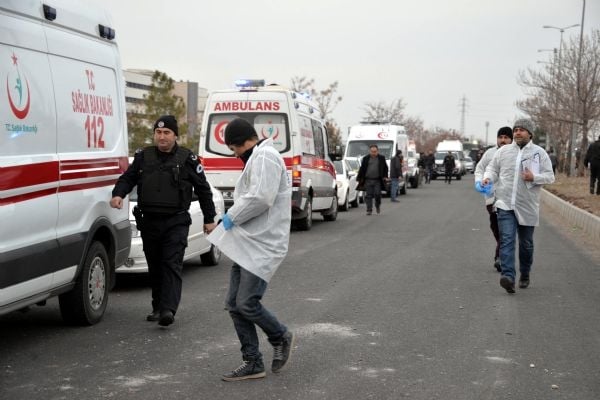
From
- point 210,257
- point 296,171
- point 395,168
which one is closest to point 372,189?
point 296,171

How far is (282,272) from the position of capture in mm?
11508

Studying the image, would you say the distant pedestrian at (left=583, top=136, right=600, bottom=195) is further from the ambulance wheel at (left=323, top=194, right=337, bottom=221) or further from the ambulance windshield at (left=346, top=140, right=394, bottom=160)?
the ambulance windshield at (left=346, top=140, right=394, bottom=160)

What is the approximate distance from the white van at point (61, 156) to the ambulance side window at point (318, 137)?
33.9 feet

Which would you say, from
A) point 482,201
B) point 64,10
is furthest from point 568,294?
point 482,201

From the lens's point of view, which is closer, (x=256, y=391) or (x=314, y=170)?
(x=256, y=391)

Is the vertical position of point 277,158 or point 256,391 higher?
point 277,158

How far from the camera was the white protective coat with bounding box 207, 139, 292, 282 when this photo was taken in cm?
582

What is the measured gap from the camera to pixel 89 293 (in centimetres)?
762

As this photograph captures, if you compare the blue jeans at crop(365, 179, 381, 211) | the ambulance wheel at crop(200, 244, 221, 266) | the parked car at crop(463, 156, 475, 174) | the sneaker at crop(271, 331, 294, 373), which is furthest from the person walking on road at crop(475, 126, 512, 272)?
the parked car at crop(463, 156, 475, 174)

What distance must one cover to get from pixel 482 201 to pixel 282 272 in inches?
773

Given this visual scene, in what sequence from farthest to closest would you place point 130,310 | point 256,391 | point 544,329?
point 130,310 → point 544,329 → point 256,391

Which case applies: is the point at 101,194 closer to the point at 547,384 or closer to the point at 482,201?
the point at 547,384

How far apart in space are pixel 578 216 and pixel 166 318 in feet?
46.7

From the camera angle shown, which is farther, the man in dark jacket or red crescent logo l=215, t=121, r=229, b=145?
the man in dark jacket
